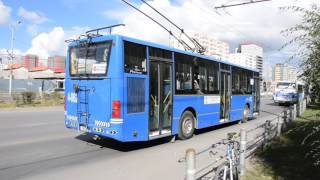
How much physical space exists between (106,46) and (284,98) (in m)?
33.7

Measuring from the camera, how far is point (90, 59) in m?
10.6

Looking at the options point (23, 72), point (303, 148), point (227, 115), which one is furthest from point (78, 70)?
point (23, 72)

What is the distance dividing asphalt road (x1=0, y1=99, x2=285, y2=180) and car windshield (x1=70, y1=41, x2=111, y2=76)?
2.14 m

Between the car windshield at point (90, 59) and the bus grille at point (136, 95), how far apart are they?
80 centimetres

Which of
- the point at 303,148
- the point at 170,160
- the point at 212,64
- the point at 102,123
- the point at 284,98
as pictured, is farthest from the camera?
the point at 284,98

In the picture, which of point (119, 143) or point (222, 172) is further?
point (119, 143)

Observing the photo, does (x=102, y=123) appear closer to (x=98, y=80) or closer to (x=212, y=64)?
(x=98, y=80)

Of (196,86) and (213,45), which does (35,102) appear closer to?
(213,45)

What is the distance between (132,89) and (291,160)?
4.35 metres

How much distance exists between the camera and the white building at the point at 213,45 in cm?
2751

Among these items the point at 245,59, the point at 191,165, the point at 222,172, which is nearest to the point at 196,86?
the point at 222,172

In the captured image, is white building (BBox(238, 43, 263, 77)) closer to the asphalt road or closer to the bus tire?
the bus tire

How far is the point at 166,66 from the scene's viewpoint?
11516 mm

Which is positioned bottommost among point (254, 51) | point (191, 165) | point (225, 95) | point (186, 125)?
point (186, 125)
